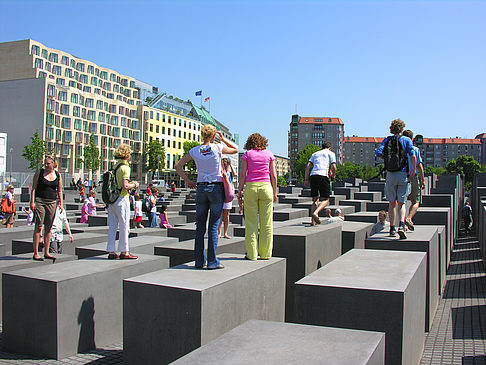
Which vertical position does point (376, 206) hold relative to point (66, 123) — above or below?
below

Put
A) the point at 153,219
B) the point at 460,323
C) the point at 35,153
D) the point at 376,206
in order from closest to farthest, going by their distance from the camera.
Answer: the point at 460,323
the point at 153,219
the point at 376,206
the point at 35,153

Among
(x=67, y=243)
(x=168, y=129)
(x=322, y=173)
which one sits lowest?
(x=67, y=243)

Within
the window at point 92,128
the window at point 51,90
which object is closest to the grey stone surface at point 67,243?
the window at point 51,90

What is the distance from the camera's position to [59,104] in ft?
255

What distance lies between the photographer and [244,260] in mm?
6281

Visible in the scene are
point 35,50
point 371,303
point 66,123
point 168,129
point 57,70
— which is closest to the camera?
point 371,303

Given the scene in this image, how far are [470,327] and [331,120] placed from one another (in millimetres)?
163499

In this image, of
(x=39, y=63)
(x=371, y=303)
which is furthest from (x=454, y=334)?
(x=39, y=63)

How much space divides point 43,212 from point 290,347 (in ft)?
18.5

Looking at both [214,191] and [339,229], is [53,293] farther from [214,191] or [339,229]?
[339,229]

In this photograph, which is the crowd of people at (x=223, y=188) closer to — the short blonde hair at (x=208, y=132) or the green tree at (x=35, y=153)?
the short blonde hair at (x=208, y=132)

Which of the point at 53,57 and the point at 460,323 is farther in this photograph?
the point at 53,57

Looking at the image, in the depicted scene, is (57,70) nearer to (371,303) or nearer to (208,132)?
(208,132)

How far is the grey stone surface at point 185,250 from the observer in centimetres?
786
